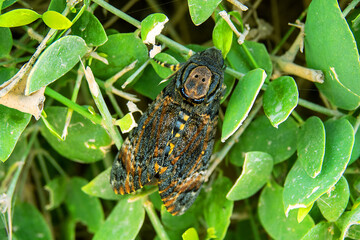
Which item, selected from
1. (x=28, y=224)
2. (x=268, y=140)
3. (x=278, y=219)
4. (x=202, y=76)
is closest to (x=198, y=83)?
(x=202, y=76)

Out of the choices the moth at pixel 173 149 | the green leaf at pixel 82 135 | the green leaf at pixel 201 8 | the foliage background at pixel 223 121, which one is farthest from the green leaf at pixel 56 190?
the green leaf at pixel 201 8

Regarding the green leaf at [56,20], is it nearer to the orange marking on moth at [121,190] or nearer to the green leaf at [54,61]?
the green leaf at [54,61]

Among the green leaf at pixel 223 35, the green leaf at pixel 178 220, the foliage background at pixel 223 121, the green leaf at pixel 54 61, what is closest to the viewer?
the green leaf at pixel 54 61

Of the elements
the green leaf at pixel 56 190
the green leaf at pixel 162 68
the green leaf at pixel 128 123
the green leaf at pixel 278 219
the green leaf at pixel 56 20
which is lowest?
the green leaf at pixel 56 190

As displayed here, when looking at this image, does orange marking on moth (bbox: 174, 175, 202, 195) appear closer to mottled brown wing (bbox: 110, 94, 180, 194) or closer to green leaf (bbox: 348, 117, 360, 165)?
mottled brown wing (bbox: 110, 94, 180, 194)

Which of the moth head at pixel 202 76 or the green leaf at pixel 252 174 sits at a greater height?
the moth head at pixel 202 76

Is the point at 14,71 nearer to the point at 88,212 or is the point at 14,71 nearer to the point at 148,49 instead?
the point at 148,49

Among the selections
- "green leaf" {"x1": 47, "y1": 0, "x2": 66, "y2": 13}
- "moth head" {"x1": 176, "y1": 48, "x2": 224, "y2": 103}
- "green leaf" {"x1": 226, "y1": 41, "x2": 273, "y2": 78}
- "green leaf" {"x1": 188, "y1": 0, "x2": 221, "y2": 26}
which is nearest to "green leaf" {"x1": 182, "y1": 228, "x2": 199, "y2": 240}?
"moth head" {"x1": 176, "y1": 48, "x2": 224, "y2": 103}
